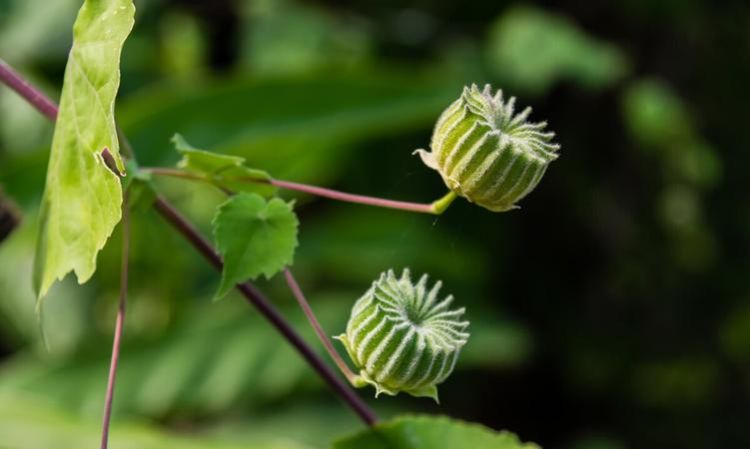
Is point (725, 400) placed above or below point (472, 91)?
below

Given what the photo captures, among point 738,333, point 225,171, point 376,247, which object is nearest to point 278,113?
point 376,247

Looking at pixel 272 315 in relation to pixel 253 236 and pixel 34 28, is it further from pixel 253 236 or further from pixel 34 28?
pixel 34 28

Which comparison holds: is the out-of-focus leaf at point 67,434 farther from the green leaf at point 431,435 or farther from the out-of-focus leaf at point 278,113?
the green leaf at point 431,435

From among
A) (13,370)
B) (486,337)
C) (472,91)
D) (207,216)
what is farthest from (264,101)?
(472,91)

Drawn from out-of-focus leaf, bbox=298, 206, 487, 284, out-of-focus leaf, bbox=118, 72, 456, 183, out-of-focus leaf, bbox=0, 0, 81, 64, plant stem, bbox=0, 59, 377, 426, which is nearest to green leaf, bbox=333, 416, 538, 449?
plant stem, bbox=0, 59, 377, 426

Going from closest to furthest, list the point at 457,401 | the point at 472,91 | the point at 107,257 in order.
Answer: the point at 472,91 → the point at 107,257 → the point at 457,401

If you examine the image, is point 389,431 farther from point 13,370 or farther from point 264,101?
point 13,370

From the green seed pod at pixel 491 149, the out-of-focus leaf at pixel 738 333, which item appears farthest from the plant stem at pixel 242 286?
the out-of-focus leaf at pixel 738 333

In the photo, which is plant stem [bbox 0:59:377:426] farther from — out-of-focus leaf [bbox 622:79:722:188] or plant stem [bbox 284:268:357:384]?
out-of-focus leaf [bbox 622:79:722:188]
